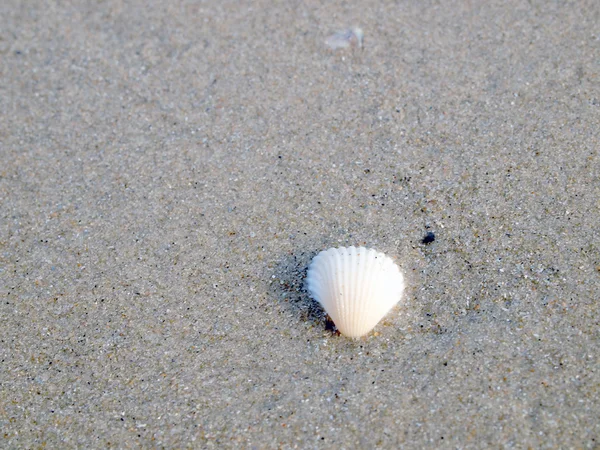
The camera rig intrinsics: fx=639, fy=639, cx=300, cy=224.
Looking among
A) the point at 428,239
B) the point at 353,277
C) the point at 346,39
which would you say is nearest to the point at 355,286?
the point at 353,277

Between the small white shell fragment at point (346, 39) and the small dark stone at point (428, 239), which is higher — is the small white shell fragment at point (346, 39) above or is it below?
above

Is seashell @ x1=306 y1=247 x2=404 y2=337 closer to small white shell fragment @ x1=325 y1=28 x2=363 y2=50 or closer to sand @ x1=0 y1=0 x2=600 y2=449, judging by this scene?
sand @ x1=0 y1=0 x2=600 y2=449

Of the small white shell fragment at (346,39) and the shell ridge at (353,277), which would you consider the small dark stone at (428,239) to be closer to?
the shell ridge at (353,277)

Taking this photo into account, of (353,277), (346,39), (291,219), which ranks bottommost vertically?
(291,219)

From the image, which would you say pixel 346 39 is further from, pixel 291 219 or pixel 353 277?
pixel 353 277

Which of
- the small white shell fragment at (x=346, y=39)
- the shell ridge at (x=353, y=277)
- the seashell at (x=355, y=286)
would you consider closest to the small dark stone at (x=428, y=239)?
the seashell at (x=355, y=286)

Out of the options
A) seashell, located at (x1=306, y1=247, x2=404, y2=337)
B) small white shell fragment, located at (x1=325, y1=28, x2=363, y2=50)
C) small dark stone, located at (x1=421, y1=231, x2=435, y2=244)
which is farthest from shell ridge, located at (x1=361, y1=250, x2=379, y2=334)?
small white shell fragment, located at (x1=325, y1=28, x2=363, y2=50)
